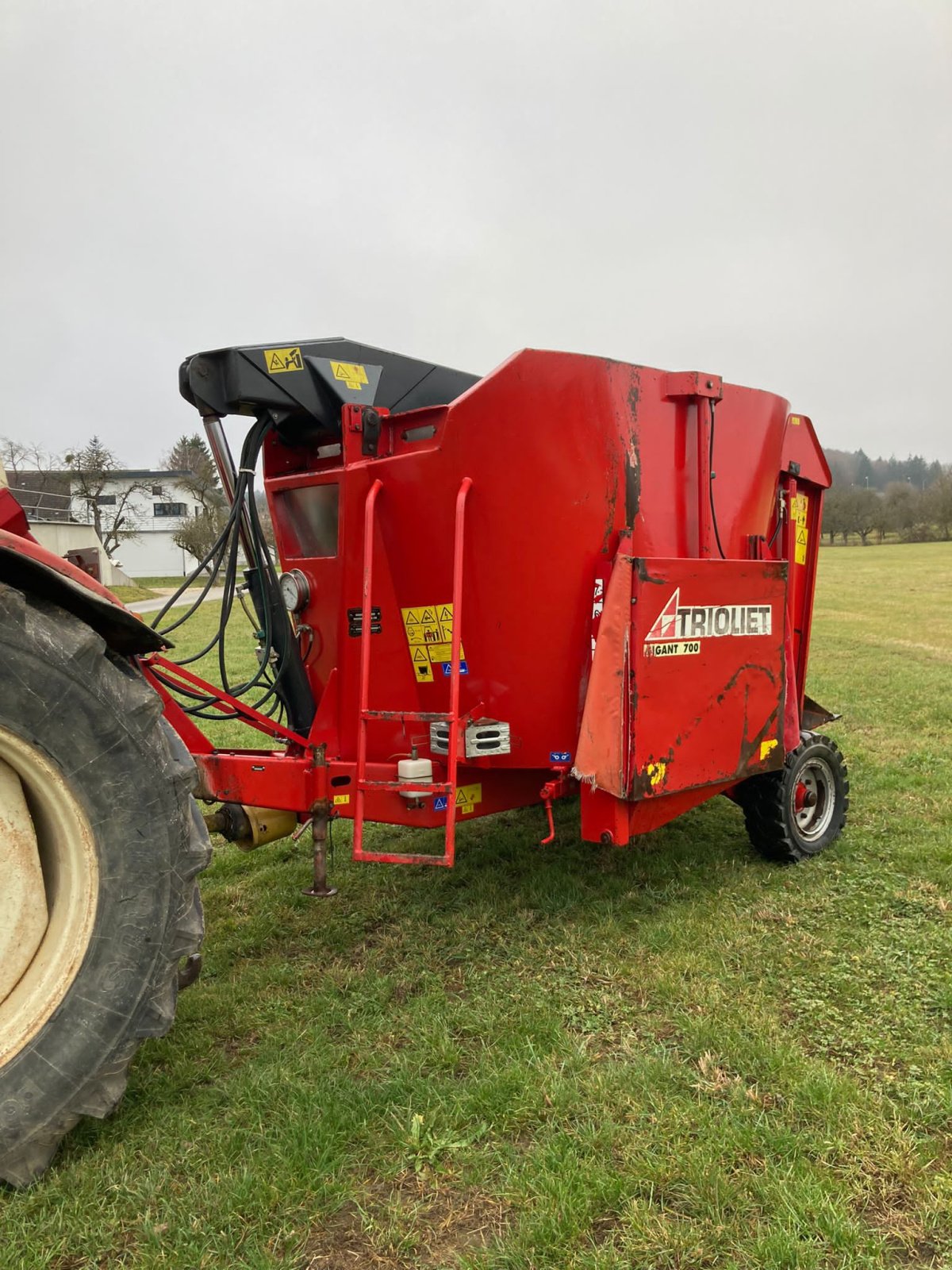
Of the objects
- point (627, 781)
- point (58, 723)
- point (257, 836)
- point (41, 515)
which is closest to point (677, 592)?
point (627, 781)

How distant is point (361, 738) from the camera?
3240 millimetres

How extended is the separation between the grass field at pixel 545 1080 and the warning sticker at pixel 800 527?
1.54 meters

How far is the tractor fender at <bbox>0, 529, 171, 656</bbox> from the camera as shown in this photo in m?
2.15

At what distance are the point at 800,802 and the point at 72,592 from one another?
3567 millimetres

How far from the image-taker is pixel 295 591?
3.76 metres

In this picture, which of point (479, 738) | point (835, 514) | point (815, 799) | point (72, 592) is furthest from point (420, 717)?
point (835, 514)

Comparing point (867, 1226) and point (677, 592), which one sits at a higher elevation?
point (677, 592)

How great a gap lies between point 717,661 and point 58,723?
2.50 metres

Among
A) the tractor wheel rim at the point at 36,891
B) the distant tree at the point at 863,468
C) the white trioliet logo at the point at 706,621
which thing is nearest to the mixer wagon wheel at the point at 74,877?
the tractor wheel rim at the point at 36,891

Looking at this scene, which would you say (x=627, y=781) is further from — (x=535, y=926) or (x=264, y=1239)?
(x=264, y=1239)

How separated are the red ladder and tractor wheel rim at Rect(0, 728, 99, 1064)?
104 centimetres

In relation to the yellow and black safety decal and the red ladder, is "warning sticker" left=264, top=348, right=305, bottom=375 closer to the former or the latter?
the red ladder

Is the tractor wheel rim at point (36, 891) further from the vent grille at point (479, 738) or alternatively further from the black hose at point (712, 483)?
the black hose at point (712, 483)

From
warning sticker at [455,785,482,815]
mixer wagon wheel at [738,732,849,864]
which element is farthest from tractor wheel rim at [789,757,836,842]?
warning sticker at [455,785,482,815]
